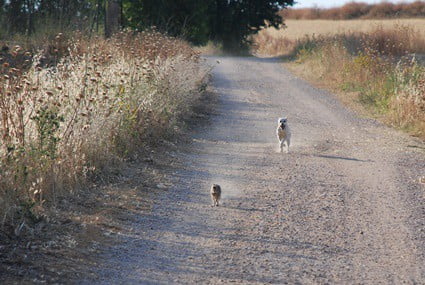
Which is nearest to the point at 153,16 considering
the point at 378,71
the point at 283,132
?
the point at 378,71

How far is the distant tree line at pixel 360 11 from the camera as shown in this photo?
168 ft

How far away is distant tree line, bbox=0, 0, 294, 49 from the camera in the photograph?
17.5 meters

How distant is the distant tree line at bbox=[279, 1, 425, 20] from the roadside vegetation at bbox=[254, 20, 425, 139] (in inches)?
885

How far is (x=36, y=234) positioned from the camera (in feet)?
17.3

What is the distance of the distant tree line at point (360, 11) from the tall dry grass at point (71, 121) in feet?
137

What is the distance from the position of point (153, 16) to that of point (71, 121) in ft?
72.2

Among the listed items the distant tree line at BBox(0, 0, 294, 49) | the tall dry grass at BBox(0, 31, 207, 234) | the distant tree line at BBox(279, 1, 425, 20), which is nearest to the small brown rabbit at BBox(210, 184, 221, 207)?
the tall dry grass at BBox(0, 31, 207, 234)

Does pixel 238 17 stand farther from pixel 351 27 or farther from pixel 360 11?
pixel 360 11

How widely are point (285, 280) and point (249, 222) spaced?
1.50 meters

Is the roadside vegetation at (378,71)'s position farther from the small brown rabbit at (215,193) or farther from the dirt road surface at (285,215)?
the small brown rabbit at (215,193)

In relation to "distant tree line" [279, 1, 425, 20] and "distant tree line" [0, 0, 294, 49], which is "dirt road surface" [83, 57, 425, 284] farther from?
"distant tree line" [279, 1, 425, 20]

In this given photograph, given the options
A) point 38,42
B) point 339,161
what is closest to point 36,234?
point 339,161

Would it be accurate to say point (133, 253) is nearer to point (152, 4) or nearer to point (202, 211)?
point (202, 211)

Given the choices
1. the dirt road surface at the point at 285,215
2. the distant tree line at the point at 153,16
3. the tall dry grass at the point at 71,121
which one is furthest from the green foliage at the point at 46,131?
the distant tree line at the point at 153,16
